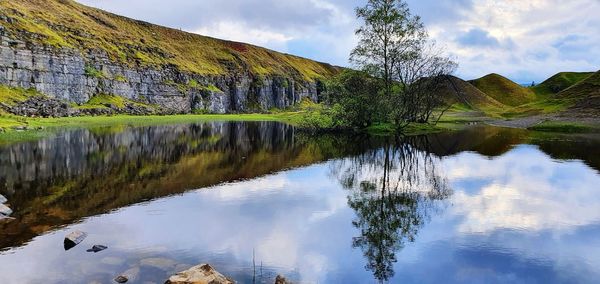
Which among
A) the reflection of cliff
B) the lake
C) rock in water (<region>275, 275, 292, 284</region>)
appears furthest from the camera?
the reflection of cliff

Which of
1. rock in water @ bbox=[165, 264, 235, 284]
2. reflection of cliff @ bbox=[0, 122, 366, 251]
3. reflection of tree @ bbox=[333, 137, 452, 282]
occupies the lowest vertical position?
reflection of cliff @ bbox=[0, 122, 366, 251]

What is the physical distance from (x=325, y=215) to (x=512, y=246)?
9474 millimetres

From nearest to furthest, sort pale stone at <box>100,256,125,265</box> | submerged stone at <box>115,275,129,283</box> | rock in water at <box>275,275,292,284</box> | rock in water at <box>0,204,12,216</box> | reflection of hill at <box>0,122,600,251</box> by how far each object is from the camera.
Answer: rock in water at <box>275,275,292,284</box>, submerged stone at <box>115,275,129,283</box>, pale stone at <box>100,256,125,265</box>, rock in water at <box>0,204,12,216</box>, reflection of hill at <box>0,122,600,251</box>

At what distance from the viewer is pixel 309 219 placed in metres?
23.4

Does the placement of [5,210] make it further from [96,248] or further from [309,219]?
[309,219]

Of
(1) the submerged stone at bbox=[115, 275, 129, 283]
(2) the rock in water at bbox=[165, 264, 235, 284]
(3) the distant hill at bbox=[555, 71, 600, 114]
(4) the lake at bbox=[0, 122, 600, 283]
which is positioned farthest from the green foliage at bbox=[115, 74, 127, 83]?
(2) the rock in water at bbox=[165, 264, 235, 284]

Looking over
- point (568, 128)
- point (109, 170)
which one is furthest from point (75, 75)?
point (568, 128)

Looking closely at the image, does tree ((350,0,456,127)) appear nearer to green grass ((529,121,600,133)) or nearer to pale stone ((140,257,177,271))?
green grass ((529,121,600,133))

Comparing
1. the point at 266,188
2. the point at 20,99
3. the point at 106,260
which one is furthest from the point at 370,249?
the point at 20,99

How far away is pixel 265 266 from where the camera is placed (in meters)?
16.8

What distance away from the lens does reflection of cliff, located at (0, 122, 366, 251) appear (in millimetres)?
25641

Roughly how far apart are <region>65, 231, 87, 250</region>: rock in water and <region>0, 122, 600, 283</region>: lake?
0.84ft

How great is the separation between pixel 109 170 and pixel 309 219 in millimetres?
24362

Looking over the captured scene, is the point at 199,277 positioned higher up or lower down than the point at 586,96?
lower down
